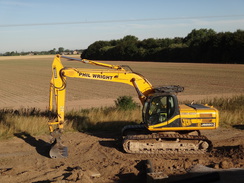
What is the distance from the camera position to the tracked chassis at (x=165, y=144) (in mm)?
10461

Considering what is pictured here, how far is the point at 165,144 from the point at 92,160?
237cm

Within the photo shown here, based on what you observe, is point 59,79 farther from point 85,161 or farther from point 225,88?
point 225,88

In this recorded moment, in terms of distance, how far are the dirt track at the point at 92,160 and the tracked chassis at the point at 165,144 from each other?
0.92 ft

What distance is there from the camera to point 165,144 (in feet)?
34.7

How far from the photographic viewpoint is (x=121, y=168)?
884 centimetres

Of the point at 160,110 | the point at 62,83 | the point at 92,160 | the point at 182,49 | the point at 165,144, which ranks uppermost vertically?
the point at 182,49

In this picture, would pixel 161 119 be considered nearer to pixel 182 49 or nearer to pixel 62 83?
pixel 62 83

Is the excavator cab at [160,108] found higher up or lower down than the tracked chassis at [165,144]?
higher up

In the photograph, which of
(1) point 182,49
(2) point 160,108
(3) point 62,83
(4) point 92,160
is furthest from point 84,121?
(1) point 182,49

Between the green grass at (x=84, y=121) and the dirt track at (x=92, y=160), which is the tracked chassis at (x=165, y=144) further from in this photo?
the green grass at (x=84, y=121)

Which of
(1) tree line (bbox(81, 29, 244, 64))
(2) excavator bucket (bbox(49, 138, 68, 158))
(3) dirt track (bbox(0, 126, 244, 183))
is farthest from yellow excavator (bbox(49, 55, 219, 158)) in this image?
(1) tree line (bbox(81, 29, 244, 64))

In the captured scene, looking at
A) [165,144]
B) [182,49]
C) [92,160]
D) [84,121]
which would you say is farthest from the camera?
[182,49]

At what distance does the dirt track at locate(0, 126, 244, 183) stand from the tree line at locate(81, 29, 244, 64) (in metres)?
48.8

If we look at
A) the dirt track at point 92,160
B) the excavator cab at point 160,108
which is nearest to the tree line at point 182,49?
the dirt track at point 92,160
